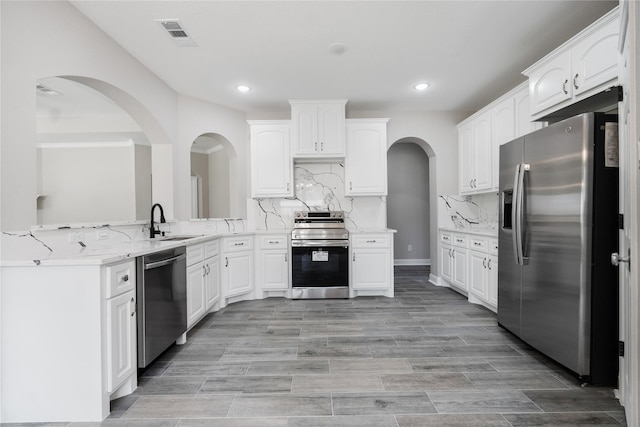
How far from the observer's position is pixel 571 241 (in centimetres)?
203

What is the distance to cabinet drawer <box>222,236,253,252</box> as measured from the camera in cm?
380

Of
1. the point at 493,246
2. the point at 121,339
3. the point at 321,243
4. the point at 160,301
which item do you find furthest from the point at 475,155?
the point at 121,339

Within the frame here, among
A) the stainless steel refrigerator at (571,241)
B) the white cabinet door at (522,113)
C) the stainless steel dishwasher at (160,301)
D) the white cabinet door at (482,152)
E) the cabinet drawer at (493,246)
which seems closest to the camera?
the stainless steel refrigerator at (571,241)

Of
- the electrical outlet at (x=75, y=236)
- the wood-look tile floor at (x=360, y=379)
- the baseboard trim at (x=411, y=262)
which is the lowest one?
the wood-look tile floor at (x=360, y=379)

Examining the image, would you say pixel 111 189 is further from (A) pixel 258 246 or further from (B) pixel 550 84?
(B) pixel 550 84

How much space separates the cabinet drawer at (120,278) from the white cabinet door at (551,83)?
333cm

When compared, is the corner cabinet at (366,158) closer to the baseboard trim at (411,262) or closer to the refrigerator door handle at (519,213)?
the refrigerator door handle at (519,213)

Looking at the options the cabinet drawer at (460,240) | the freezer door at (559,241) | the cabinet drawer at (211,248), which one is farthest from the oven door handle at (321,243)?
the freezer door at (559,241)

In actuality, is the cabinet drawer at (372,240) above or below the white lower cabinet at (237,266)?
above

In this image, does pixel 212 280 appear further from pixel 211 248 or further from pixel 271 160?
pixel 271 160

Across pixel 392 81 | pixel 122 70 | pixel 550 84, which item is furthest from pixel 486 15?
pixel 122 70

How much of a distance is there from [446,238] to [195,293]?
3.34 metres

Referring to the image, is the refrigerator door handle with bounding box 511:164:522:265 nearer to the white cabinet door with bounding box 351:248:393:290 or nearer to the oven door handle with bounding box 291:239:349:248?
the white cabinet door with bounding box 351:248:393:290

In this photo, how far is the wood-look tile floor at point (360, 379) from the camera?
173cm
